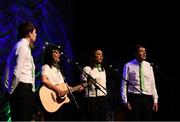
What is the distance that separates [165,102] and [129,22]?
197 cm

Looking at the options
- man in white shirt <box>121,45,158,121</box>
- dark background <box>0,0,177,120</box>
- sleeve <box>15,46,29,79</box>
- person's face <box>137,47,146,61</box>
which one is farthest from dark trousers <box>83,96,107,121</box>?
sleeve <box>15,46,29,79</box>

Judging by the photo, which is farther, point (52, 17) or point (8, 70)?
point (52, 17)

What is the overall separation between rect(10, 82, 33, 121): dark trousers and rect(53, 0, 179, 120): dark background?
3835mm

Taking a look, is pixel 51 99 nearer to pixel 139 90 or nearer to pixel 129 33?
pixel 139 90

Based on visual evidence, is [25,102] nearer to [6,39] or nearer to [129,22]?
[6,39]

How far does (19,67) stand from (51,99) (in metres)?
1.68

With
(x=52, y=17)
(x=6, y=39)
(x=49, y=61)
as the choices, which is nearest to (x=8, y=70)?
(x=49, y=61)

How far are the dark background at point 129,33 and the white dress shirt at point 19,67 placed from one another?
3.73m

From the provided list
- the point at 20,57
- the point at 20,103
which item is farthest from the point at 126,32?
the point at 20,103

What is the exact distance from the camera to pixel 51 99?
5.80 metres

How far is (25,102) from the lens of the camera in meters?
4.21

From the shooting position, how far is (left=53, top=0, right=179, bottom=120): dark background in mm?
8078

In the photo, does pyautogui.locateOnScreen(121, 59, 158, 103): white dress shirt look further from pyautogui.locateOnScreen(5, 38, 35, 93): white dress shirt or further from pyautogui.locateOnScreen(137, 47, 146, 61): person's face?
pyautogui.locateOnScreen(5, 38, 35, 93): white dress shirt

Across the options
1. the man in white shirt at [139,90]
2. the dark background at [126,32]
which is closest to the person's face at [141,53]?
the man in white shirt at [139,90]
